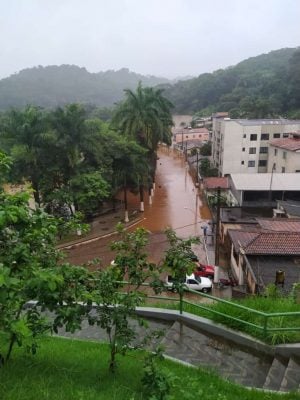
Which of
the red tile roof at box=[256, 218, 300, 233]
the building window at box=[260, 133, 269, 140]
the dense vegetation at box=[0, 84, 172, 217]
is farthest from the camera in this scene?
the building window at box=[260, 133, 269, 140]

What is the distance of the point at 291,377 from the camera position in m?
5.95

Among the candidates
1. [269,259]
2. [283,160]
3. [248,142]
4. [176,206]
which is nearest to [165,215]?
[176,206]

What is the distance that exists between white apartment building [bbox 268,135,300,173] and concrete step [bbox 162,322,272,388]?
3493 cm

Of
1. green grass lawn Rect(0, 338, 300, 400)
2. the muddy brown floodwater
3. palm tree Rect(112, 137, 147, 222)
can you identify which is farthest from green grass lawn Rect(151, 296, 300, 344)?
palm tree Rect(112, 137, 147, 222)

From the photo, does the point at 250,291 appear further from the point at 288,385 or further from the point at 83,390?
the point at 83,390

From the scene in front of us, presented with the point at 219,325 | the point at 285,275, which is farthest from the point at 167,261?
the point at 285,275

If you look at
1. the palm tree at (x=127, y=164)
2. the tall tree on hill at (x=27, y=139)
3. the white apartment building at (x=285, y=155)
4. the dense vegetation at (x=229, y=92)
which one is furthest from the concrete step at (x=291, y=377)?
the dense vegetation at (x=229, y=92)

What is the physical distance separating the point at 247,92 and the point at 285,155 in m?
59.1

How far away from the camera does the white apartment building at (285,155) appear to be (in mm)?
39375

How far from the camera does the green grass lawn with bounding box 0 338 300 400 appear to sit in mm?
4461

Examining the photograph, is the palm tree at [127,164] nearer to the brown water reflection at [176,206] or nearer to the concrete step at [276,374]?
the brown water reflection at [176,206]

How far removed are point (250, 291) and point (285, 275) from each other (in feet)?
5.89

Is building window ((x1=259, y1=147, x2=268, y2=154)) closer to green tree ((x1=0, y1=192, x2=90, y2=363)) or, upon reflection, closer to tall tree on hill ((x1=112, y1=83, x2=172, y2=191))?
tall tree on hill ((x1=112, y1=83, x2=172, y2=191))

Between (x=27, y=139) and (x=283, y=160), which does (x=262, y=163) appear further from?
(x=27, y=139)
